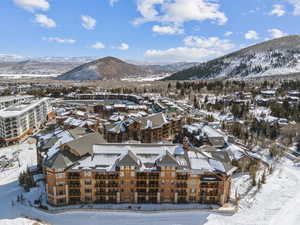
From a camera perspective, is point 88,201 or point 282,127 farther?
point 282,127

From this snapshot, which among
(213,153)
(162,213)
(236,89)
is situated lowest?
(162,213)

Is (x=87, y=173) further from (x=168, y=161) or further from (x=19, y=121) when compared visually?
(x=19, y=121)

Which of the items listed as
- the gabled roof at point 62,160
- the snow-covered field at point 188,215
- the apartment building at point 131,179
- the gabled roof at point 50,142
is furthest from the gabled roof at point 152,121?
the snow-covered field at point 188,215

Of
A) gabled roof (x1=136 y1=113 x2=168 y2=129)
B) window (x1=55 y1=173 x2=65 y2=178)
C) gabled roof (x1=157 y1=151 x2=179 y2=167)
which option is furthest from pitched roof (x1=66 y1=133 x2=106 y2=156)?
gabled roof (x1=136 y1=113 x2=168 y2=129)

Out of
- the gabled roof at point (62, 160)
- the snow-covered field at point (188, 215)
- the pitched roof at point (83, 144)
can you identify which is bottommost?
the snow-covered field at point (188, 215)

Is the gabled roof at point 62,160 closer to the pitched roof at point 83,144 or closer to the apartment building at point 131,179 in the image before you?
the apartment building at point 131,179

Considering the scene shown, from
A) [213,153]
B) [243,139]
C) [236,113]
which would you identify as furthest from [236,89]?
[213,153]

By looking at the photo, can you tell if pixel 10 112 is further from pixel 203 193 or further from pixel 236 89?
pixel 236 89
